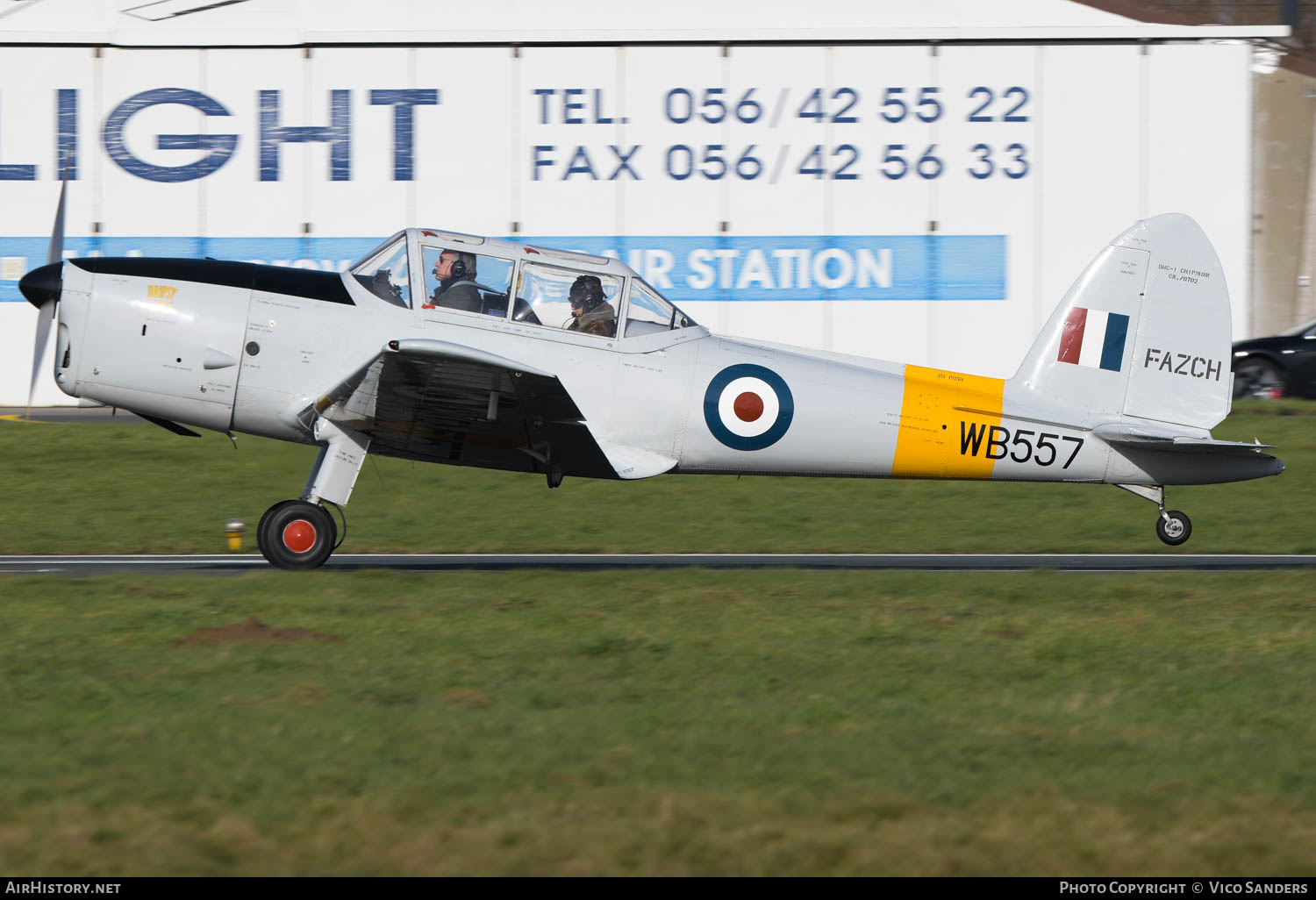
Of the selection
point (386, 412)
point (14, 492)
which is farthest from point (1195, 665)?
point (14, 492)

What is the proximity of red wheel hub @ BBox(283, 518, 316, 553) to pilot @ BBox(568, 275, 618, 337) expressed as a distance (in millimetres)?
2383

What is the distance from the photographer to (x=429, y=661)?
7.20 metres

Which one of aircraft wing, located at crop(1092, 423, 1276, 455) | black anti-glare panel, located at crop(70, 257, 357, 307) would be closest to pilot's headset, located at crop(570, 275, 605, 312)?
black anti-glare panel, located at crop(70, 257, 357, 307)

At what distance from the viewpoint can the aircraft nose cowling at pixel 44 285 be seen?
939 cm

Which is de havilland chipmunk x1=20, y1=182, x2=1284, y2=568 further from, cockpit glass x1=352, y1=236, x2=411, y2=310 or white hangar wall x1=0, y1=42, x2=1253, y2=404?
white hangar wall x1=0, y1=42, x2=1253, y2=404

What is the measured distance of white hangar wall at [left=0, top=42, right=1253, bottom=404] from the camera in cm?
1994

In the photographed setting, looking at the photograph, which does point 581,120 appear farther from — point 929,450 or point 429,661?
point 429,661

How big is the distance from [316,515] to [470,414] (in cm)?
134

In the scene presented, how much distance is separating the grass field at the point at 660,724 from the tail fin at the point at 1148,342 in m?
1.45

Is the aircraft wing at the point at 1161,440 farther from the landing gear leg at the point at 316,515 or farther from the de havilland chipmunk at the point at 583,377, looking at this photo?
the landing gear leg at the point at 316,515

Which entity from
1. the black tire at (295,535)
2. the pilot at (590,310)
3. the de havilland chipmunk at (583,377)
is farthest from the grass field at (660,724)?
the pilot at (590,310)

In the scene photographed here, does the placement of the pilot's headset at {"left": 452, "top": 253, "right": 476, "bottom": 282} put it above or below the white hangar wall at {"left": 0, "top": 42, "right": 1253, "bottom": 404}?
below

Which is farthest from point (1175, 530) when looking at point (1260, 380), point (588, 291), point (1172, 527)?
point (1260, 380)

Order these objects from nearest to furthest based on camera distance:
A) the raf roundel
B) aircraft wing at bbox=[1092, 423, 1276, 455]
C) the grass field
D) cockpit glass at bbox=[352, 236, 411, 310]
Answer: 1. the grass field
2. cockpit glass at bbox=[352, 236, 411, 310]
3. the raf roundel
4. aircraft wing at bbox=[1092, 423, 1276, 455]
